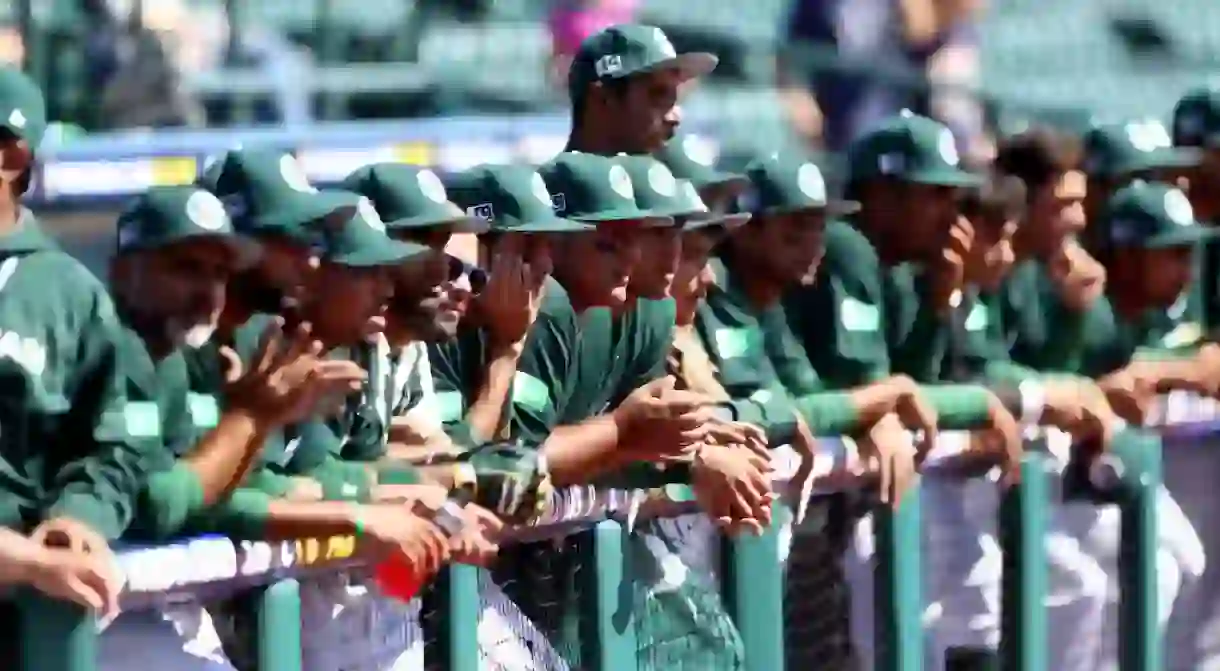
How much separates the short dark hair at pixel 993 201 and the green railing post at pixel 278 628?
169cm

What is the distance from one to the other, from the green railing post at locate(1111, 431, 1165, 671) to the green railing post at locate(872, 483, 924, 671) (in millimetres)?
653

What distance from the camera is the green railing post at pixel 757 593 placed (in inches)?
133

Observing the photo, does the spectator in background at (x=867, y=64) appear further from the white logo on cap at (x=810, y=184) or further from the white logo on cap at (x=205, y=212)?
the white logo on cap at (x=205, y=212)

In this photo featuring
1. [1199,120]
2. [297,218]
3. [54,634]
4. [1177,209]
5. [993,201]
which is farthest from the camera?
[1199,120]

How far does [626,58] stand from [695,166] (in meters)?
0.22

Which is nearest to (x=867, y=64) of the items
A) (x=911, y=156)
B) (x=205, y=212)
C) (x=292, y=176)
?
(x=911, y=156)

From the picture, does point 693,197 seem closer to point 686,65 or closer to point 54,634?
point 686,65

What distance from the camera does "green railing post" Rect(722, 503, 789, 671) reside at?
133 inches

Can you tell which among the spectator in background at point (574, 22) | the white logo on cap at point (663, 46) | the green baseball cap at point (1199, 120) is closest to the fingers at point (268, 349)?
the white logo on cap at point (663, 46)

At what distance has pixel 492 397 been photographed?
300cm

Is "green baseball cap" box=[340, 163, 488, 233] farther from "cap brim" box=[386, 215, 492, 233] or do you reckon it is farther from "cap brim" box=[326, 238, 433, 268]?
"cap brim" box=[326, 238, 433, 268]

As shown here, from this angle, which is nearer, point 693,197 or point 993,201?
point 693,197

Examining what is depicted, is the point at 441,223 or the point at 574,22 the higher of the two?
the point at 441,223

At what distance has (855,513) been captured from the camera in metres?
3.66
